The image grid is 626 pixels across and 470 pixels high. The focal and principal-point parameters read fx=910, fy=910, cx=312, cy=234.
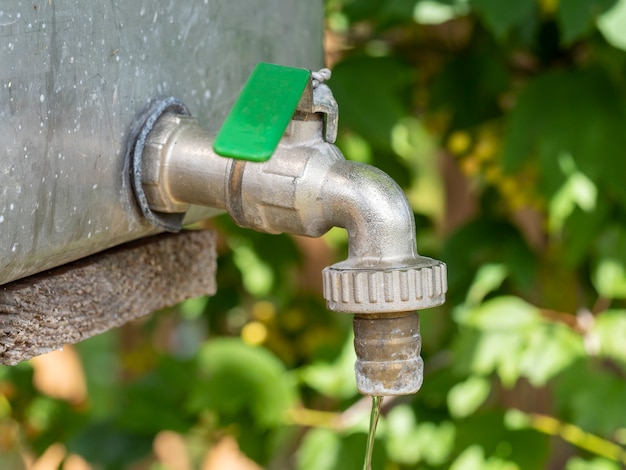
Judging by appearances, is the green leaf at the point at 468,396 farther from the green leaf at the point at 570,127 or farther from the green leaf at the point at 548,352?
the green leaf at the point at 570,127

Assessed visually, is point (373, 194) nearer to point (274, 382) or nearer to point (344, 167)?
point (344, 167)

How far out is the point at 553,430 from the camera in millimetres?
1189

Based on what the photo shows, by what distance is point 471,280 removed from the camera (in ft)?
4.23

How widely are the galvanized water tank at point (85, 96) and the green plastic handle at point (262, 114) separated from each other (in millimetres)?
75

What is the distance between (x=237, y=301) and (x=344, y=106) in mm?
558

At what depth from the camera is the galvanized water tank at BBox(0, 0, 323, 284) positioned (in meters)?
0.47

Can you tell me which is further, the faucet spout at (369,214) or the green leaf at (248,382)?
the green leaf at (248,382)

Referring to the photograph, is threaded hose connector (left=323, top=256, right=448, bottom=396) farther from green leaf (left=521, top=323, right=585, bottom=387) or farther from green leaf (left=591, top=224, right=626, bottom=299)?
green leaf (left=591, top=224, right=626, bottom=299)

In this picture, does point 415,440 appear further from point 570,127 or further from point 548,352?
point 570,127

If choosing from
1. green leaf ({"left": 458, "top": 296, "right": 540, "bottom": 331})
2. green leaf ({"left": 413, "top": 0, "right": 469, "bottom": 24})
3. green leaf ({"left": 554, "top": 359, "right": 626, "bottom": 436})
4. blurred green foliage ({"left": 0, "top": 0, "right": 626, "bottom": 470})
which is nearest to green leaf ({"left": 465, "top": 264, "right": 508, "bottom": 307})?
blurred green foliage ({"left": 0, "top": 0, "right": 626, "bottom": 470})

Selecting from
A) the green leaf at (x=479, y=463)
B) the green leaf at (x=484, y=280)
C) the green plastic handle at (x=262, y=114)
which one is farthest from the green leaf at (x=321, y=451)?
the green plastic handle at (x=262, y=114)

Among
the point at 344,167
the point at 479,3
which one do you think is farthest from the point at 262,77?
the point at 479,3

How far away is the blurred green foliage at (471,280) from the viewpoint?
1.10 m

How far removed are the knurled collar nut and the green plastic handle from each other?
86mm
